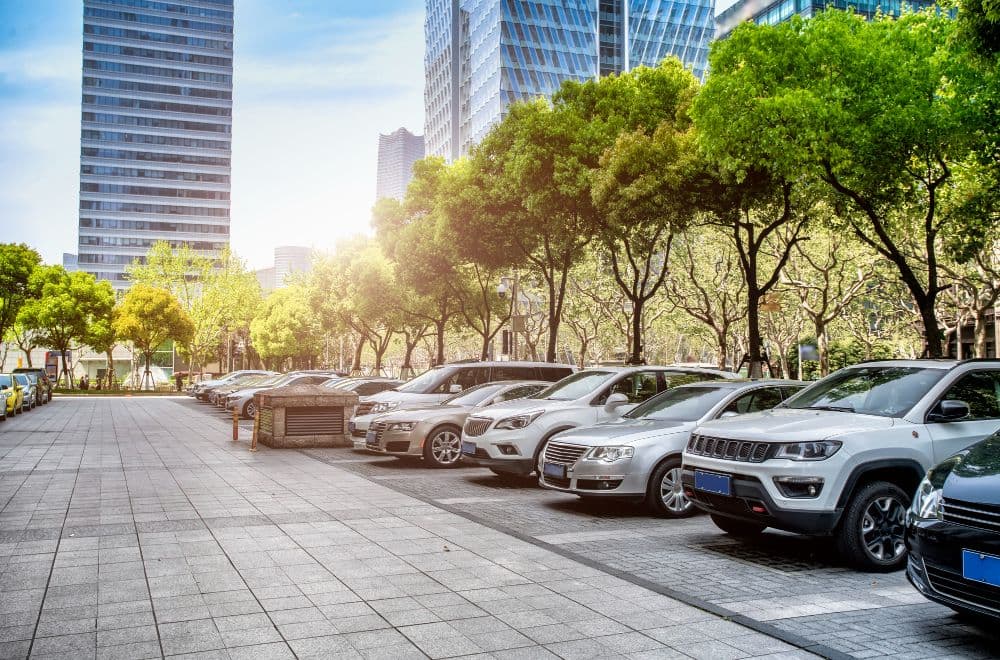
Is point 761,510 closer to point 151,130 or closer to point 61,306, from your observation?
point 61,306

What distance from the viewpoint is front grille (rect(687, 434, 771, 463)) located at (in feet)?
23.4

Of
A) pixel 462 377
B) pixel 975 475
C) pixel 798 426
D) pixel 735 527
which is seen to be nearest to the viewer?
pixel 975 475

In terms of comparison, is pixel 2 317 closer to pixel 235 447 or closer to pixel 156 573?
pixel 235 447

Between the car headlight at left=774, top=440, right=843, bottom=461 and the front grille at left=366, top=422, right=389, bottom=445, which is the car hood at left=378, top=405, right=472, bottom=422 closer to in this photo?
the front grille at left=366, top=422, right=389, bottom=445

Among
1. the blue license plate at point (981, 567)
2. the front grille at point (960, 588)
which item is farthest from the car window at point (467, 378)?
the blue license plate at point (981, 567)

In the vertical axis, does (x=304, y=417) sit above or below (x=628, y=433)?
below

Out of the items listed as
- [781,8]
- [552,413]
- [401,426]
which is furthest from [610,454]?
[781,8]

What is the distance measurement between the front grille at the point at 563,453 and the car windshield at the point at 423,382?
23.5ft

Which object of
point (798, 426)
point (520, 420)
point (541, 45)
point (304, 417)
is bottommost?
point (304, 417)

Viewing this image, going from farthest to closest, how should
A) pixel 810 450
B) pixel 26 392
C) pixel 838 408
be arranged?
pixel 26 392
pixel 838 408
pixel 810 450

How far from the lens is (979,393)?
7590mm

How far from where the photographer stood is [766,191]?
17.7 metres

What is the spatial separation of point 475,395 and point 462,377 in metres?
2.04

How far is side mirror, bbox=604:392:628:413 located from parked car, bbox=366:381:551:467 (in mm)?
3377
